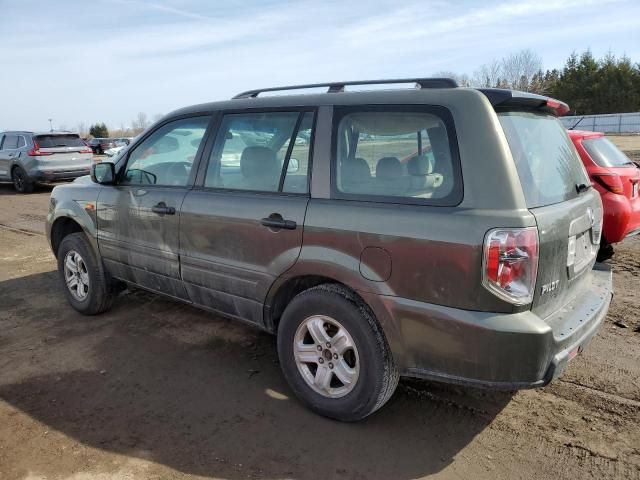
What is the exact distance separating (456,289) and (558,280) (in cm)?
64

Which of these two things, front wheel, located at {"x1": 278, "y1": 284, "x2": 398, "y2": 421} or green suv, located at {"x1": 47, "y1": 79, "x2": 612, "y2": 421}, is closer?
green suv, located at {"x1": 47, "y1": 79, "x2": 612, "y2": 421}

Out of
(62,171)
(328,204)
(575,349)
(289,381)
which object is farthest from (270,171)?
(62,171)

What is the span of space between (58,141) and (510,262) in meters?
15.7

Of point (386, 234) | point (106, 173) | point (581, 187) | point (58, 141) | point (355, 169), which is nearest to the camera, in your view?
point (386, 234)

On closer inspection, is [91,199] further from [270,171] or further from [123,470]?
[123,470]

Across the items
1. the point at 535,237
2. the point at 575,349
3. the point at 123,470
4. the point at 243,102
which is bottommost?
the point at 123,470

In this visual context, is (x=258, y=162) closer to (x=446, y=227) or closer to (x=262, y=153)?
(x=262, y=153)

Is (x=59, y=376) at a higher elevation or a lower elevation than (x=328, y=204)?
lower

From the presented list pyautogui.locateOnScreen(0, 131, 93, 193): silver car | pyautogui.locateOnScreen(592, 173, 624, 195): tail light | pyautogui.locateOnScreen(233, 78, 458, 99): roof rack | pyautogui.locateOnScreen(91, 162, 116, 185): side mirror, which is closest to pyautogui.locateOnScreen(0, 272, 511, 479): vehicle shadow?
pyautogui.locateOnScreen(91, 162, 116, 185): side mirror

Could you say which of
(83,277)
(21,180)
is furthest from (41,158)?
(83,277)

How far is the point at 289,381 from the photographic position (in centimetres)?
326

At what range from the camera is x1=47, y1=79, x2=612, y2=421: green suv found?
8.14 ft

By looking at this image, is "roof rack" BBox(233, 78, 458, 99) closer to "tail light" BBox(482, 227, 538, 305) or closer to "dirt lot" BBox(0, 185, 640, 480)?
"tail light" BBox(482, 227, 538, 305)

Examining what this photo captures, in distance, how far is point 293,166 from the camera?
3.22 meters
